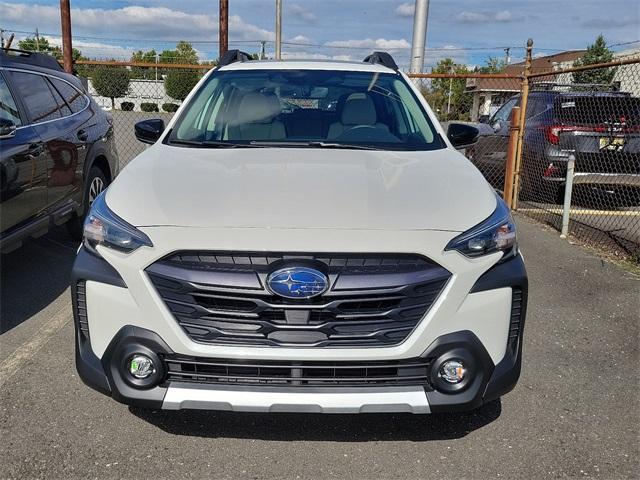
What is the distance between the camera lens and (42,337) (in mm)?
3914

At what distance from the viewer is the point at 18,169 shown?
441 cm

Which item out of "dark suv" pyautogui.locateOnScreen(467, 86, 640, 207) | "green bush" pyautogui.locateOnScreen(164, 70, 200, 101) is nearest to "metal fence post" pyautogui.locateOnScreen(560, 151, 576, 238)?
"dark suv" pyautogui.locateOnScreen(467, 86, 640, 207)

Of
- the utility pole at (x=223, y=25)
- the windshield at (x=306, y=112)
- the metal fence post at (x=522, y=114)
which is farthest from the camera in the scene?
the utility pole at (x=223, y=25)

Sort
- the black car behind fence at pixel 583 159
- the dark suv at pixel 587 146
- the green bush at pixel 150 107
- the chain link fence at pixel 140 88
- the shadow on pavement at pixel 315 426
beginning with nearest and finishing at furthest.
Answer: the shadow on pavement at pixel 315 426 → the black car behind fence at pixel 583 159 → the dark suv at pixel 587 146 → the chain link fence at pixel 140 88 → the green bush at pixel 150 107

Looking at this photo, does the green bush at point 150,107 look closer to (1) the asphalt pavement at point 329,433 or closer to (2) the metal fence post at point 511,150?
(2) the metal fence post at point 511,150

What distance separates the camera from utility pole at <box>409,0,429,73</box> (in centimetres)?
1230

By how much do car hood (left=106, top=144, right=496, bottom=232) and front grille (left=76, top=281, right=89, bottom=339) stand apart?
Answer: 0.35m

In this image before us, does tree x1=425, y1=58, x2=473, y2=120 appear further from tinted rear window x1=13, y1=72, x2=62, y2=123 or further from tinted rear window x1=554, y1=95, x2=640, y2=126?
tinted rear window x1=13, y1=72, x2=62, y2=123

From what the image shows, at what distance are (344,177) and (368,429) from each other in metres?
1.23

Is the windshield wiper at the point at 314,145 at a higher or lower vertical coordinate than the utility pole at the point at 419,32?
lower

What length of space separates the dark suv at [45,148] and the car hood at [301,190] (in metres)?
1.71

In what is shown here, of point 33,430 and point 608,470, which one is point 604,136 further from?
point 33,430

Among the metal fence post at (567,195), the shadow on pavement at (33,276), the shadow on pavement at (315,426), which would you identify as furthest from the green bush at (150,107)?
the shadow on pavement at (315,426)

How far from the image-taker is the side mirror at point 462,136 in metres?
3.91
